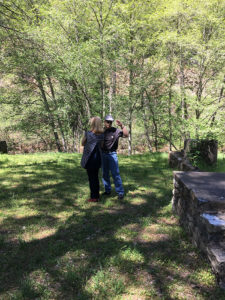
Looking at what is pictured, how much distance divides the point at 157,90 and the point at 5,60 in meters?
9.66

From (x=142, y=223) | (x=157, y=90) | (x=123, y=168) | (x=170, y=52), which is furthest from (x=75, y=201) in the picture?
(x=170, y=52)

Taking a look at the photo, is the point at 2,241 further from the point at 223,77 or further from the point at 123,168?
the point at 223,77

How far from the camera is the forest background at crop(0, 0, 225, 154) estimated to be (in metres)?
11.1

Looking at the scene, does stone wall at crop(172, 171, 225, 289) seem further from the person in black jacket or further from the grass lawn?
the person in black jacket

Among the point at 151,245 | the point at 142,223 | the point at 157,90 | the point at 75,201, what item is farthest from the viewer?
the point at 157,90

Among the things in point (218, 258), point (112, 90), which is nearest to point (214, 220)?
point (218, 258)

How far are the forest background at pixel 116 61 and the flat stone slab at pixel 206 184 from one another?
564 cm

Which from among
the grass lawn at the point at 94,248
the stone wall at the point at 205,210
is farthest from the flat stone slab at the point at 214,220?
the grass lawn at the point at 94,248

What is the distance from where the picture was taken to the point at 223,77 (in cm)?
1343

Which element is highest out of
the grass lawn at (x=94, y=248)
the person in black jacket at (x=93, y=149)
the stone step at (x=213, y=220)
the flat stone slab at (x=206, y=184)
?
the person in black jacket at (x=93, y=149)

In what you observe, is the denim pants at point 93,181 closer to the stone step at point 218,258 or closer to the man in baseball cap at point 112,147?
the man in baseball cap at point 112,147

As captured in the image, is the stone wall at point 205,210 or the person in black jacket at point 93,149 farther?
the person in black jacket at point 93,149

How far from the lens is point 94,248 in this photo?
337 cm

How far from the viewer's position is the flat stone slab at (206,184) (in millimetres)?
3447
